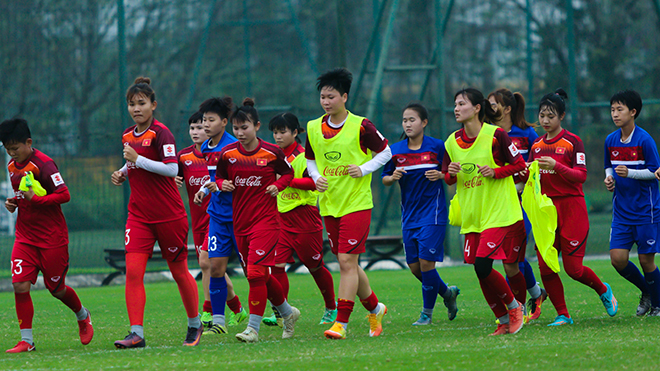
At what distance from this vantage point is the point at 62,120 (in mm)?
18891

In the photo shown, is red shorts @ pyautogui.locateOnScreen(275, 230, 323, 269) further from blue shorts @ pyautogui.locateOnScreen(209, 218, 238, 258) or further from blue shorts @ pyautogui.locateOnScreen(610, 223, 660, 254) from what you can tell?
blue shorts @ pyautogui.locateOnScreen(610, 223, 660, 254)

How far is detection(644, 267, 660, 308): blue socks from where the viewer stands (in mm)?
7918

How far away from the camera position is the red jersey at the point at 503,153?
21.9 ft

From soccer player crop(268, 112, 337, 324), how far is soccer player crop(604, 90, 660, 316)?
9.17ft

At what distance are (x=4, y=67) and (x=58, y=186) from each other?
10912 mm

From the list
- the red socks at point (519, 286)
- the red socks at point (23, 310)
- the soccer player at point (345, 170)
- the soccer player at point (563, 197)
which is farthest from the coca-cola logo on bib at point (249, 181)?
the soccer player at point (563, 197)

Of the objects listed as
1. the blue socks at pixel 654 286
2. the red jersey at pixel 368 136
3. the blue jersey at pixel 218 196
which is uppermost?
the red jersey at pixel 368 136

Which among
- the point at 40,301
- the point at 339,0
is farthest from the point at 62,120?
the point at 40,301

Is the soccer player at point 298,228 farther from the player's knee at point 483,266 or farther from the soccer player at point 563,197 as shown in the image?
the soccer player at point 563,197

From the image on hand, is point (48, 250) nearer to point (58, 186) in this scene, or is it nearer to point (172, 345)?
point (58, 186)

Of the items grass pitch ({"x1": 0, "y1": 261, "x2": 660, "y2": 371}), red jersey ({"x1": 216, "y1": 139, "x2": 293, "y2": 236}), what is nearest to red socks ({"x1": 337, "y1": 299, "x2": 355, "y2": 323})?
grass pitch ({"x1": 0, "y1": 261, "x2": 660, "y2": 371})

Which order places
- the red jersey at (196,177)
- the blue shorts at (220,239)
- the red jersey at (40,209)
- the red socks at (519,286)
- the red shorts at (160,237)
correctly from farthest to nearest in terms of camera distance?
the red jersey at (196,177) → the blue shorts at (220,239) → the red socks at (519,286) → the red jersey at (40,209) → the red shorts at (160,237)

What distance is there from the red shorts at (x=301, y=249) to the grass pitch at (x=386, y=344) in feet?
2.07

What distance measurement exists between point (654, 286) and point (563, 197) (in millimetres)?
1386
